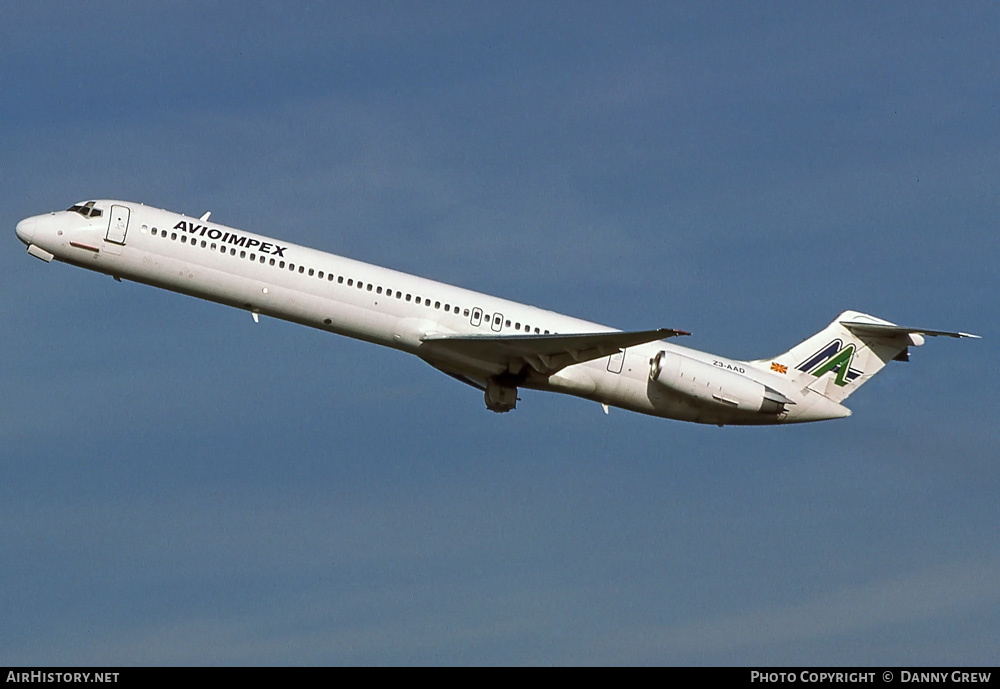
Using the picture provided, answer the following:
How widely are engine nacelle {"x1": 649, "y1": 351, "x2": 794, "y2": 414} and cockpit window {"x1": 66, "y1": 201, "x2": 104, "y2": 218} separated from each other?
16814 millimetres

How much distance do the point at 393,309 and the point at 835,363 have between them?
14.8m

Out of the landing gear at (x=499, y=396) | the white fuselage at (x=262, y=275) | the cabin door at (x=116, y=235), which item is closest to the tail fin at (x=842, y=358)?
the landing gear at (x=499, y=396)

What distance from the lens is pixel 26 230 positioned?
4038 cm

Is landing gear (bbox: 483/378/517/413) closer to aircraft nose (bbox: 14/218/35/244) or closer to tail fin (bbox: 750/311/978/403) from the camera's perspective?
tail fin (bbox: 750/311/978/403)

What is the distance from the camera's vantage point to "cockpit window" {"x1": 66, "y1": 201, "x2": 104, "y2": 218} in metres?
40.3

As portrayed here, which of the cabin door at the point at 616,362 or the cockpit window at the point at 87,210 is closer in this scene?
the cockpit window at the point at 87,210

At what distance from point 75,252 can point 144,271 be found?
2.05m

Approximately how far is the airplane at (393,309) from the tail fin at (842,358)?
9.04ft

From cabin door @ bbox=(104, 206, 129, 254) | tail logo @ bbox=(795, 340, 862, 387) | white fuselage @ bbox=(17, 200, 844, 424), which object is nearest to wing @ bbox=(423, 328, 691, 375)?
white fuselage @ bbox=(17, 200, 844, 424)

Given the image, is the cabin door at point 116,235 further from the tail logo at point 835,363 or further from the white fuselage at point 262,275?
the tail logo at point 835,363

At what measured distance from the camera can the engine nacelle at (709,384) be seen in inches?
1671

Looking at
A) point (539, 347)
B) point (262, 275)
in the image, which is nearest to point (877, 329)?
point (539, 347)
